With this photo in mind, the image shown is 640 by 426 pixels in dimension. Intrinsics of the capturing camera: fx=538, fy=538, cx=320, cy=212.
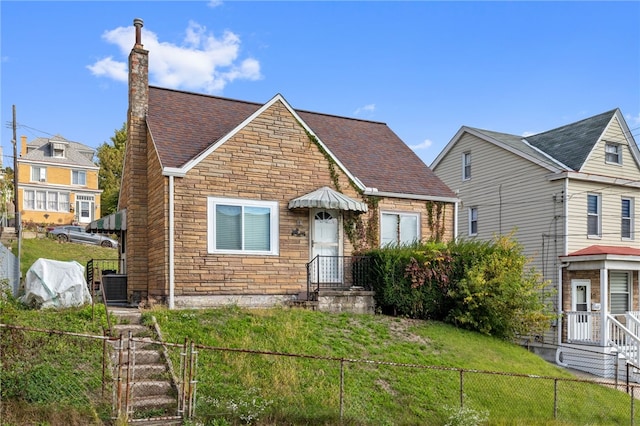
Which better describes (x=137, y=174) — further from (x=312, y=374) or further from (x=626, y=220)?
(x=626, y=220)

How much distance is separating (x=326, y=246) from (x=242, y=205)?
9.40 feet

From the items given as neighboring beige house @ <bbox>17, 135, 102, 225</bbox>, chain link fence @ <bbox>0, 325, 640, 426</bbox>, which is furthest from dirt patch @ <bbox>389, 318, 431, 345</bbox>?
neighboring beige house @ <bbox>17, 135, 102, 225</bbox>

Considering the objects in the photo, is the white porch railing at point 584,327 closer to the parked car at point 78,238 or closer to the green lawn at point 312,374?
the green lawn at point 312,374

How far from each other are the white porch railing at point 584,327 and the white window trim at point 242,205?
11496 mm

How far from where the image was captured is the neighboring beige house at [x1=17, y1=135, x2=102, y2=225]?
146 feet

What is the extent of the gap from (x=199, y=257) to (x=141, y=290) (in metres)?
2.69

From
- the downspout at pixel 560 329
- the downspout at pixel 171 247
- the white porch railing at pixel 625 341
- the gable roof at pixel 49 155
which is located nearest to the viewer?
the downspout at pixel 171 247

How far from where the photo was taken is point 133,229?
50.8 feet

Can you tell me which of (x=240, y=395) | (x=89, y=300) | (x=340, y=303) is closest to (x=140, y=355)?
(x=240, y=395)

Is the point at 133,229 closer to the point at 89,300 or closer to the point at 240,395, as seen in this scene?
the point at 89,300

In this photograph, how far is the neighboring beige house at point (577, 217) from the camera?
1922 cm

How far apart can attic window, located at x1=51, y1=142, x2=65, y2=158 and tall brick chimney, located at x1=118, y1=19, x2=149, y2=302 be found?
119 ft

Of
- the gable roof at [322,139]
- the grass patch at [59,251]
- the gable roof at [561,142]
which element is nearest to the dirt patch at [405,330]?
the gable roof at [322,139]

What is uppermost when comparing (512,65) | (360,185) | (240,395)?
(512,65)
